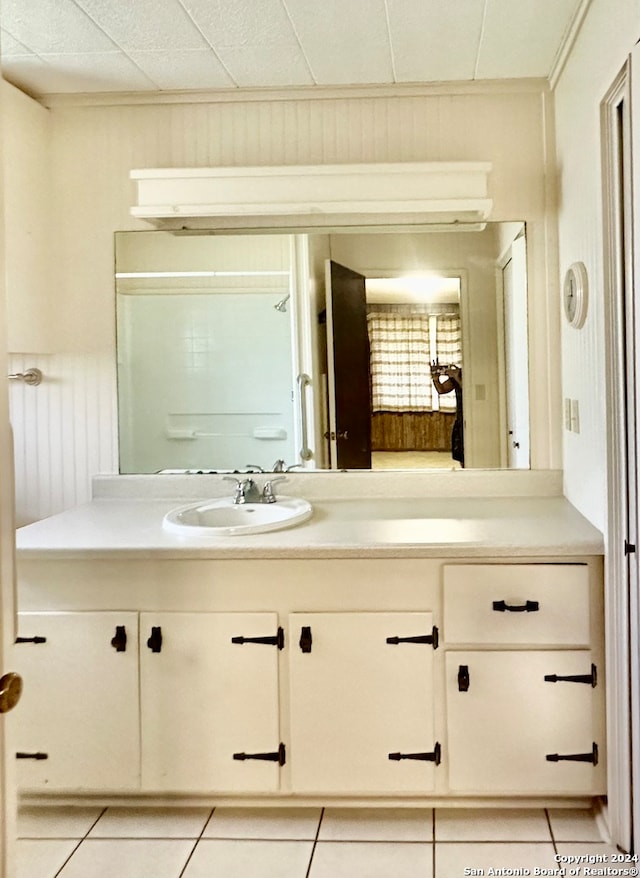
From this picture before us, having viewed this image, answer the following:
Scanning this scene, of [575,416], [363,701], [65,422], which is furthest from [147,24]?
[363,701]

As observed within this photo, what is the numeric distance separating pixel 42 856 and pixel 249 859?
55 centimetres

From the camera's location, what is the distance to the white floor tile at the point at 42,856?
1.86 m

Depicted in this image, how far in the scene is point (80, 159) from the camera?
2629 millimetres

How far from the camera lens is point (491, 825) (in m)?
1.99

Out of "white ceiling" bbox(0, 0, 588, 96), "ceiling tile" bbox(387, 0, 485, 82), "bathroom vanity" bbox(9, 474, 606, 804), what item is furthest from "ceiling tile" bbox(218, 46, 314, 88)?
"bathroom vanity" bbox(9, 474, 606, 804)

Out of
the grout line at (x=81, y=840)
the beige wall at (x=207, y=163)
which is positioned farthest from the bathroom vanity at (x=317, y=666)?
the beige wall at (x=207, y=163)

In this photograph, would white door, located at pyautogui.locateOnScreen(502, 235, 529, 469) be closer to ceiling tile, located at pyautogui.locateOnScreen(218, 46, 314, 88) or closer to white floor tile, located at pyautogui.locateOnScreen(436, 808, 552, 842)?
ceiling tile, located at pyautogui.locateOnScreen(218, 46, 314, 88)

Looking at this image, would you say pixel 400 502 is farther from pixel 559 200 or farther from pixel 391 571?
pixel 559 200

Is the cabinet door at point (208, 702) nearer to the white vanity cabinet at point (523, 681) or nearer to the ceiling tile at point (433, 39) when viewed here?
the white vanity cabinet at point (523, 681)

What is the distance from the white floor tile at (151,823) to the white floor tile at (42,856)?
81mm

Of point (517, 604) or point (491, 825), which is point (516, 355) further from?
point (491, 825)

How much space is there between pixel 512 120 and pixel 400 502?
138 centimetres

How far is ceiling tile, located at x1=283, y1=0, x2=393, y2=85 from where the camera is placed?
2.02 m

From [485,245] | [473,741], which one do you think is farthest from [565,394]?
[473,741]
